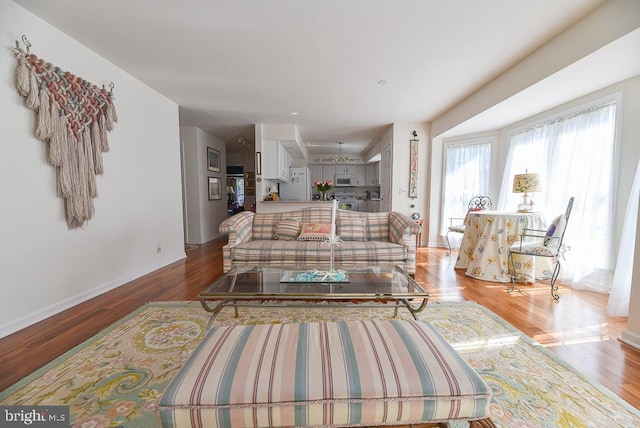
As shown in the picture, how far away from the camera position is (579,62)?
2.07 metres

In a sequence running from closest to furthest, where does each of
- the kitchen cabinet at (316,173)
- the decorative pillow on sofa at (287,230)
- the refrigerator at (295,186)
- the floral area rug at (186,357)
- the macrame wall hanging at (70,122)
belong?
the floral area rug at (186,357) < the macrame wall hanging at (70,122) < the decorative pillow on sofa at (287,230) < the refrigerator at (295,186) < the kitchen cabinet at (316,173)

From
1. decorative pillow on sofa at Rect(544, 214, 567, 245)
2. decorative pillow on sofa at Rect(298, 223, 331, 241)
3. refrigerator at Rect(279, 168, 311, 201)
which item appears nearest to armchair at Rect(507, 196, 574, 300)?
decorative pillow on sofa at Rect(544, 214, 567, 245)

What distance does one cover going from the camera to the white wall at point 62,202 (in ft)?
6.00

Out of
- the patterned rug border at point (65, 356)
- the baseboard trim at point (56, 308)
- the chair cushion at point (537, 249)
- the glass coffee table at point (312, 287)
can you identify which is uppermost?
the chair cushion at point (537, 249)

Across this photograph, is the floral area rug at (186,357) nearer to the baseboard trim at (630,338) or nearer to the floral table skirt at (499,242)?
the baseboard trim at (630,338)

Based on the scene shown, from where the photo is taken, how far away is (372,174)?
829 cm

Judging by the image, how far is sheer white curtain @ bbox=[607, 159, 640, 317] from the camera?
2.09m

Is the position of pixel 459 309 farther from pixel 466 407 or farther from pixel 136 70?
pixel 136 70

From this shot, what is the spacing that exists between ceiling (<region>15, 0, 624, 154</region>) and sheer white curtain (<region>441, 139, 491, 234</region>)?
3.57 ft

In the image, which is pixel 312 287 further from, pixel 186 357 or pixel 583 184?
pixel 583 184

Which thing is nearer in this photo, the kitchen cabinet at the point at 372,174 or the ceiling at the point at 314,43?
the ceiling at the point at 314,43

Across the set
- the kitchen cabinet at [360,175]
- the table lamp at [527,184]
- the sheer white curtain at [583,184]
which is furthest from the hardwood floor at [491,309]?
the kitchen cabinet at [360,175]

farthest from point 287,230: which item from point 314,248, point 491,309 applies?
point 491,309

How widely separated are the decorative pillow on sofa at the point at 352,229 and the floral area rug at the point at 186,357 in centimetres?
125
